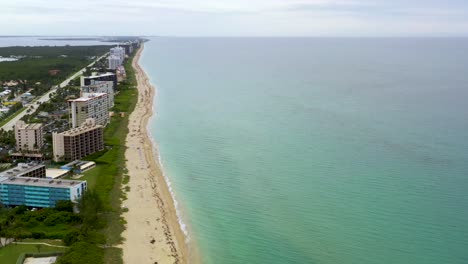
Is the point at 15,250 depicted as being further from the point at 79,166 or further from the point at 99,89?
the point at 99,89

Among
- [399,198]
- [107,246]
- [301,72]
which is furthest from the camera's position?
[301,72]

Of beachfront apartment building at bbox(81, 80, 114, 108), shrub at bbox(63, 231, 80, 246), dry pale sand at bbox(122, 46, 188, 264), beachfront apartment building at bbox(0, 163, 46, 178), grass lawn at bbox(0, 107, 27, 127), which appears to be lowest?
dry pale sand at bbox(122, 46, 188, 264)

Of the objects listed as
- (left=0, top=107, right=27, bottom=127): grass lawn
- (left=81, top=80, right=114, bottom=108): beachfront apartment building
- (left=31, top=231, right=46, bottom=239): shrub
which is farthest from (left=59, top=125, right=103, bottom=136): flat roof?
(left=81, top=80, right=114, bottom=108): beachfront apartment building

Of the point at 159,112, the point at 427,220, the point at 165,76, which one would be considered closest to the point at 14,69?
the point at 165,76

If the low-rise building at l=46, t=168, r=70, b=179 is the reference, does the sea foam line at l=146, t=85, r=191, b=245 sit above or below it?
below

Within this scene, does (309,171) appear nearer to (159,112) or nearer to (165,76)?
(159,112)

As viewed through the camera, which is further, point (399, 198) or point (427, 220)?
point (399, 198)

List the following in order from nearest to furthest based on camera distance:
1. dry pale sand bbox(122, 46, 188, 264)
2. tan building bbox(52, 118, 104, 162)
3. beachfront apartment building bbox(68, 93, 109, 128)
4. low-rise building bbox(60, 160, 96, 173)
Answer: dry pale sand bbox(122, 46, 188, 264) < low-rise building bbox(60, 160, 96, 173) < tan building bbox(52, 118, 104, 162) < beachfront apartment building bbox(68, 93, 109, 128)

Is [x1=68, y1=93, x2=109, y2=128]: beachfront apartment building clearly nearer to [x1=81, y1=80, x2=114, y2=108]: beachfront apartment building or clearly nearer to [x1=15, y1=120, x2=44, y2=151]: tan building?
[x1=15, y1=120, x2=44, y2=151]: tan building
